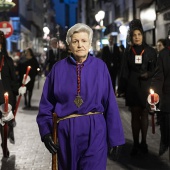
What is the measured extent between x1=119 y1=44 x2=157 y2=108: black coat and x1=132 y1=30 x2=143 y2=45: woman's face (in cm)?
8

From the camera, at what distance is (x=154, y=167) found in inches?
272

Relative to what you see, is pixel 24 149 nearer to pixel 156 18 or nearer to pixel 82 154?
pixel 82 154

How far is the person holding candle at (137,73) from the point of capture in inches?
299

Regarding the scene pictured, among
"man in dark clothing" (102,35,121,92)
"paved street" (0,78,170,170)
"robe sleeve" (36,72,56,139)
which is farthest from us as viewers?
"man in dark clothing" (102,35,121,92)

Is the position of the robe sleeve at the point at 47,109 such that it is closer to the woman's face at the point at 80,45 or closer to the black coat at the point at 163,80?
the woman's face at the point at 80,45

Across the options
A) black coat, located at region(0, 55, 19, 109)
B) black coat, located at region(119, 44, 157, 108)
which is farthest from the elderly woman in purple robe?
black coat, located at region(0, 55, 19, 109)

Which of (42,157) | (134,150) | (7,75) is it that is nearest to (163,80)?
(134,150)

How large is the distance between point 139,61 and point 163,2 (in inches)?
643

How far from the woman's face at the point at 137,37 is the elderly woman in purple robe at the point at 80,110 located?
11.1 ft

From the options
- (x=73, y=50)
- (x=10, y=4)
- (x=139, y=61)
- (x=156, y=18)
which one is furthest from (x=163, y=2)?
(x=73, y=50)

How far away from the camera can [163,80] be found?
236 inches

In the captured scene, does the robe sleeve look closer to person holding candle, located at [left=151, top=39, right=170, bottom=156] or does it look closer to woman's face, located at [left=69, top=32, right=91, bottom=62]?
woman's face, located at [left=69, top=32, right=91, bottom=62]

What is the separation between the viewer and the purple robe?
4.15 m

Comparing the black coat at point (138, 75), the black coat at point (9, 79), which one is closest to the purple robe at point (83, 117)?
the black coat at point (138, 75)
